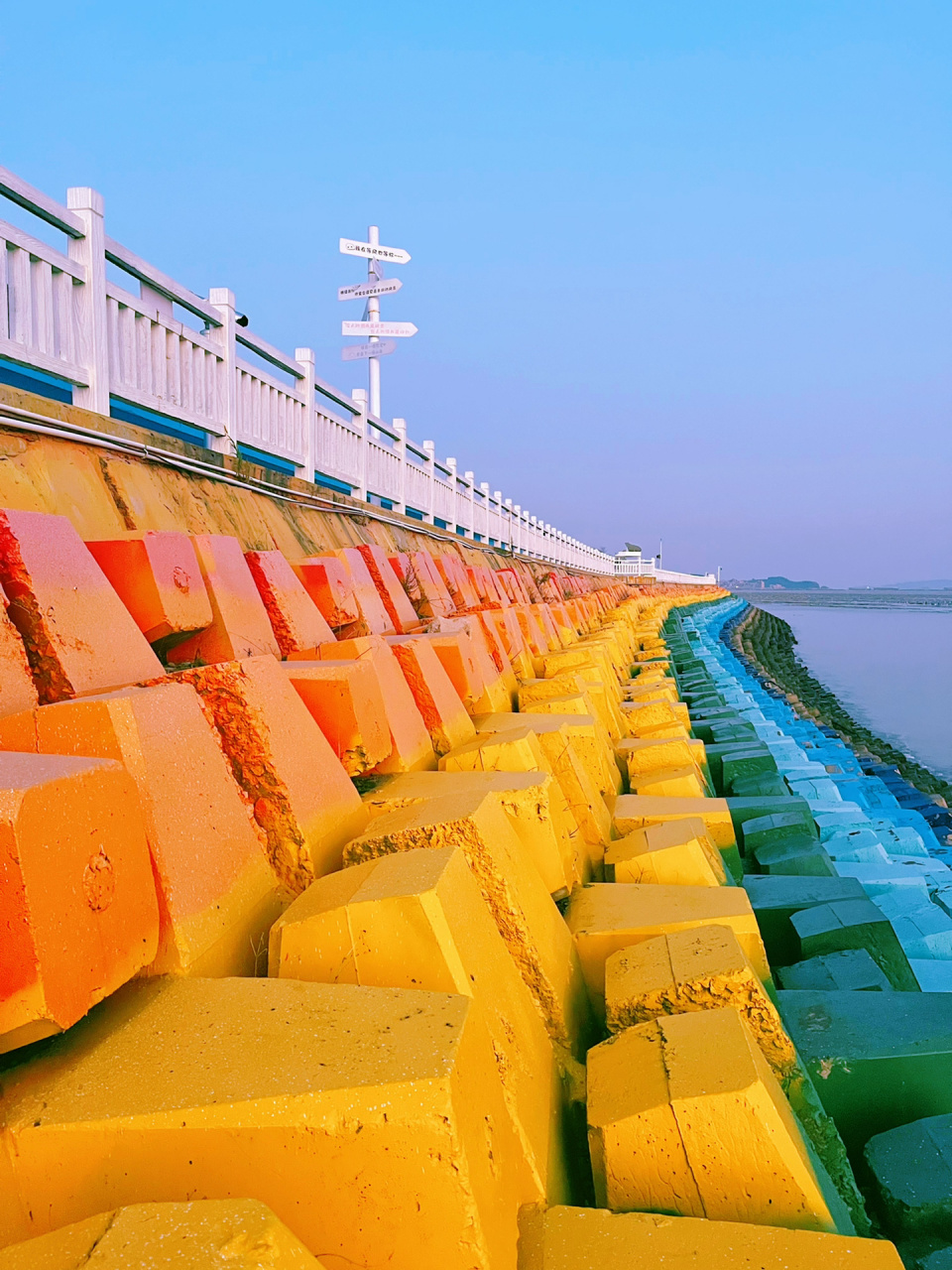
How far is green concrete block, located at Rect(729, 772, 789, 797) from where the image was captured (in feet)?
12.9

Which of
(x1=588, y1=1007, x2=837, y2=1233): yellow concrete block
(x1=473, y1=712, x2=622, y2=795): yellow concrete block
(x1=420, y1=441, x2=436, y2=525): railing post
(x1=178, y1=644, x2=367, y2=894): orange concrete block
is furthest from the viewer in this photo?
(x1=420, y1=441, x2=436, y2=525): railing post

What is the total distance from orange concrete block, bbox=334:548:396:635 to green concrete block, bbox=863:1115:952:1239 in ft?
7.50

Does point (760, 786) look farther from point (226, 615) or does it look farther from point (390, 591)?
point (226, 615)

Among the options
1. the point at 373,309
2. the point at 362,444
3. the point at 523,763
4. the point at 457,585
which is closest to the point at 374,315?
the point at 373,309

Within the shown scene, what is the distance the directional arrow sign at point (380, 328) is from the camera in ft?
49.3

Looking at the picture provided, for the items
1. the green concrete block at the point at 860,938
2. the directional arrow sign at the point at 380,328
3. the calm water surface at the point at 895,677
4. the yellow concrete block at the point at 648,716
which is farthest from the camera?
the directional arrow sign at the point at 380,328

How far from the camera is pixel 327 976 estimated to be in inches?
44.2

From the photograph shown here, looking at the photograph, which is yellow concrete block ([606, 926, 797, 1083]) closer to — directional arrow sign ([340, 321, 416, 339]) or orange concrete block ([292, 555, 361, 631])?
orange concrete block ([292, 555, 361, 631])

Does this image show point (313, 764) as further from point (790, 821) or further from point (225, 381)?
point (225, 381)

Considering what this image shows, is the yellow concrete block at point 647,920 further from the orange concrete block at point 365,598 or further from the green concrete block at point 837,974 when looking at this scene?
the orange concrete block at point 365,598

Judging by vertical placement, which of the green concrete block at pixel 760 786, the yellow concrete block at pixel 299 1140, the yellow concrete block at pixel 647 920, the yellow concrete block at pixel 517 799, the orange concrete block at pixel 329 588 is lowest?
the green concrete block at pixel 760 786

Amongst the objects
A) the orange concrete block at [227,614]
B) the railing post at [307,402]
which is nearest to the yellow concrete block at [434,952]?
the orange concrete block at [227,614]

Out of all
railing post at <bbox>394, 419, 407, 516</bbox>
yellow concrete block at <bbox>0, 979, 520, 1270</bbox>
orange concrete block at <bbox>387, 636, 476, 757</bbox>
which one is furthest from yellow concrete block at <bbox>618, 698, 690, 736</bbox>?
Result: railing post at <bbox>394, 419, 407, 516</bbox>

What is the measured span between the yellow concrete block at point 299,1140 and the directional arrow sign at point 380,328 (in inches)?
603
